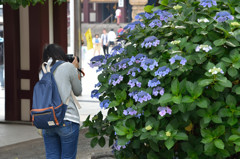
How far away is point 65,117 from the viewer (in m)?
3.97

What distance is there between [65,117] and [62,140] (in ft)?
0.72

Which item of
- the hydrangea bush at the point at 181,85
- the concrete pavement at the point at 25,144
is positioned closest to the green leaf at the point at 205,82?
the hydrangea bush at the point at 181,85

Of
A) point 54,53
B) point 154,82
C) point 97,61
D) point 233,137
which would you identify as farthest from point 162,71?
point 54,53

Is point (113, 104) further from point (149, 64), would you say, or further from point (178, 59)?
point (178, 59)

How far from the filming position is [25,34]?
855 cm

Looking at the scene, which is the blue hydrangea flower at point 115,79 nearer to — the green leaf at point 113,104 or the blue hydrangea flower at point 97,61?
the green leaf at point 113,104

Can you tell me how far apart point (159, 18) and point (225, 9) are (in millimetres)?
406

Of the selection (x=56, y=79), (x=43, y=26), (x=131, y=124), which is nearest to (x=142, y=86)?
(x=131, y=124)

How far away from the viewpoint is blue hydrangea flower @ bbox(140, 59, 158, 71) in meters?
2.74

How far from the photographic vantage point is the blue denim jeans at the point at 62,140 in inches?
158

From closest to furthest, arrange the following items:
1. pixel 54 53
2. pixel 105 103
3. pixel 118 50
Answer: pixel 105 103, pixel 118 50, pixel 54 53

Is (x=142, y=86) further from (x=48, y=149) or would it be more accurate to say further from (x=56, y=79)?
(x=48, y=149)

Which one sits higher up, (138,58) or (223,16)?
(223,16)

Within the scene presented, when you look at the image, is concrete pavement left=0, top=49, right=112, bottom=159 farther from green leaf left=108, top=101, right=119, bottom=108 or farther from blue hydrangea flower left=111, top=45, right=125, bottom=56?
green leaf left=108, top=101, right=119, bottom=108
